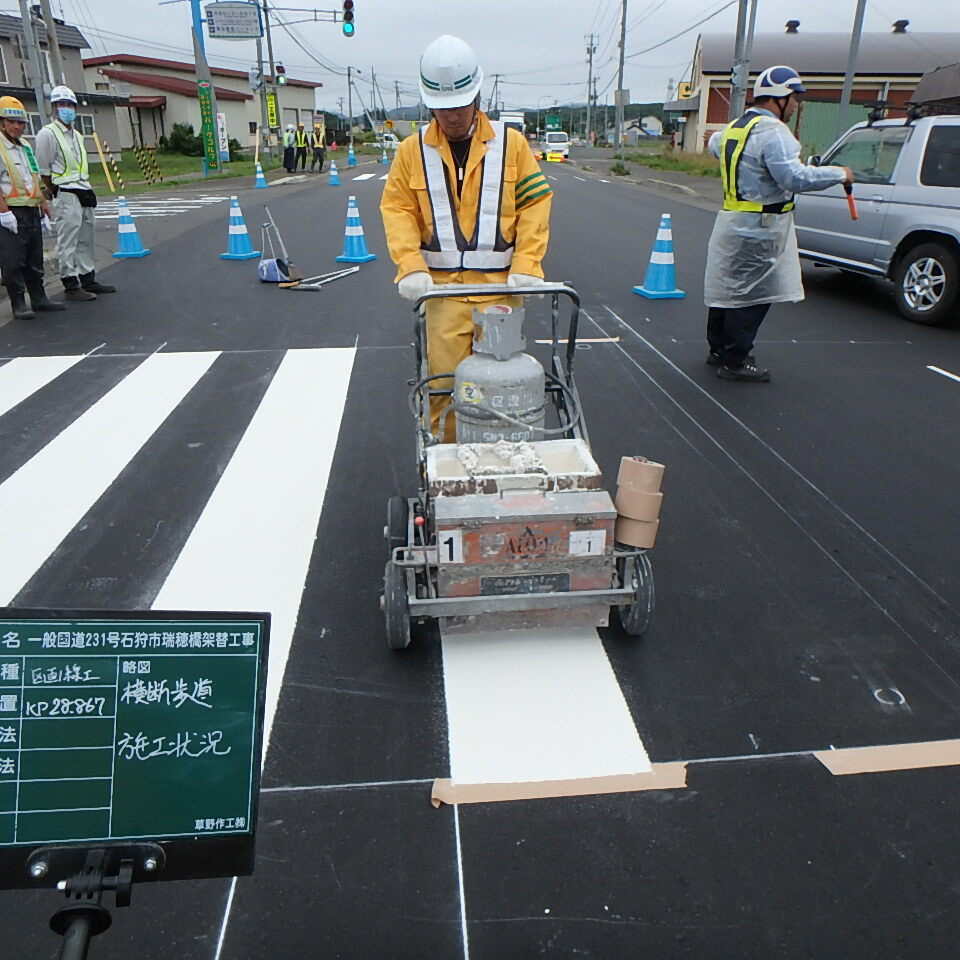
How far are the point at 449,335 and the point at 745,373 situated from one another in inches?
136

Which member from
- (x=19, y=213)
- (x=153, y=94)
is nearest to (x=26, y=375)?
(x=19, y=213)

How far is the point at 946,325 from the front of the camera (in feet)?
28.3

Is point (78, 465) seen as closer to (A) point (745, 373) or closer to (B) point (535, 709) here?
(B) point (535, 709)

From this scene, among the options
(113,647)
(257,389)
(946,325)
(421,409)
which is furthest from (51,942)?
(946,325)

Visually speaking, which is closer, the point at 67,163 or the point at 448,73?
the point at 448,73

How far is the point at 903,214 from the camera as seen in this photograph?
8.58m

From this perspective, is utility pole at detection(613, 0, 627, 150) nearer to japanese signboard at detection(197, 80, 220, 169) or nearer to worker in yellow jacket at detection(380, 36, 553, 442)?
japanese signboard at detection(197, 80, 220, 169)

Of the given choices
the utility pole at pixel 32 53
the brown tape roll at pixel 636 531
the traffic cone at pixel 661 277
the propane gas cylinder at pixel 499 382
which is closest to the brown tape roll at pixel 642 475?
the brown tape roll at pixel 636 531

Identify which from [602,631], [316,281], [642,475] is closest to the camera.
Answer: [642,475]

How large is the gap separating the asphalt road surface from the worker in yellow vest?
2.36 ft

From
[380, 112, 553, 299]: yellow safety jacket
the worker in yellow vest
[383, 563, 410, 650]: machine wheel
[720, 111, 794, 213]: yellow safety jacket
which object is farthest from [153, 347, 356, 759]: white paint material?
the worker in yellow vest

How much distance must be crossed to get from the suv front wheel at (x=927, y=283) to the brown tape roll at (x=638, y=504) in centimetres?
662

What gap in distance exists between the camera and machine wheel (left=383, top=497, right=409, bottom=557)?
3748mm

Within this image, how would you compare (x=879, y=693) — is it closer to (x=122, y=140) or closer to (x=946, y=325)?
(x=946, y=325)
